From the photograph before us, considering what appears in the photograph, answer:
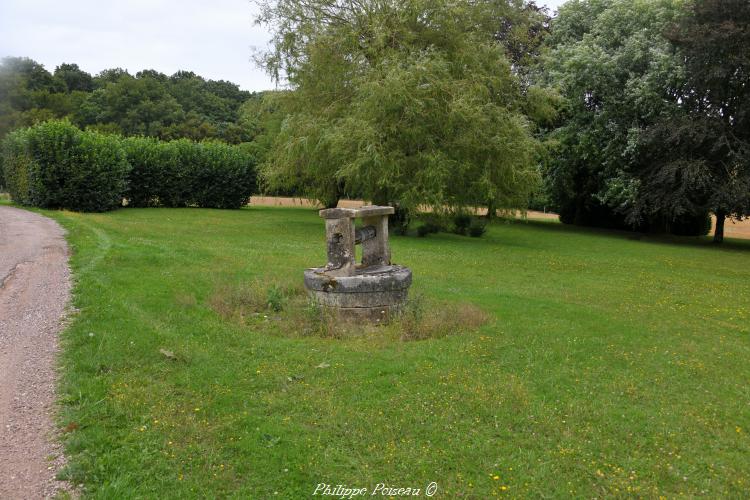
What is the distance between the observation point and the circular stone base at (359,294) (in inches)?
346

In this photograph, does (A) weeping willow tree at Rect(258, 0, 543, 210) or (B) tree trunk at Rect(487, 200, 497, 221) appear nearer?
(A) weeping willow tree at Rect(258, 0, 543, 210)

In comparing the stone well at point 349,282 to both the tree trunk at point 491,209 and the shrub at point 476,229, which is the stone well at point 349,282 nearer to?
the tree trunk at point 491,209

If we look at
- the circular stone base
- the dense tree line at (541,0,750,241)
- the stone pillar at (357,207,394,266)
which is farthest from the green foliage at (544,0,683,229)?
the circular stone base

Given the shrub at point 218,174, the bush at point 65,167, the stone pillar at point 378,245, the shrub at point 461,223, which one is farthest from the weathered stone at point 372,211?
the shrub at point 218,174

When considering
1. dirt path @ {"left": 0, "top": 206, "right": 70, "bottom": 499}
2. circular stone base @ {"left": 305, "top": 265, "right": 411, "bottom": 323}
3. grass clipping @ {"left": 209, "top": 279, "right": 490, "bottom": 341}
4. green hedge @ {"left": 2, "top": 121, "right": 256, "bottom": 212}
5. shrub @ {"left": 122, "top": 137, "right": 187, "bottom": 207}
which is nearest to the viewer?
dirt path @ {"left": 0, "top": 206, "right": 70, "bottom": 499}

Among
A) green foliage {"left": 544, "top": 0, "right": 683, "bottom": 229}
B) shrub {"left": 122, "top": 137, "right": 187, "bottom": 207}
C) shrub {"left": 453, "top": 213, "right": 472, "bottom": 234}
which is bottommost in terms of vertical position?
shrub {"left": 453, "top": 213, "right": 472, "bottom": 234}

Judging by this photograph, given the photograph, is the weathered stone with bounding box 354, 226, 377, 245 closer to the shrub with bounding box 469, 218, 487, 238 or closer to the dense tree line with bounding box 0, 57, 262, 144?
the shrub with bounding box 469, 218, 487, 238

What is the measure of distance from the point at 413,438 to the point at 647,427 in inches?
89.2

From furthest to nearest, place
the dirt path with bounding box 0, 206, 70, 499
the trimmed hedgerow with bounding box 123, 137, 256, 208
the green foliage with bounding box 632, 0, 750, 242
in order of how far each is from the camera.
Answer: the trimmed hedgerow with bounding box 123, 137, 256, 208, the green foliage with bounding box 632, 0, 750, 242, the dirt path with bounding box 0, 206, 70, 499

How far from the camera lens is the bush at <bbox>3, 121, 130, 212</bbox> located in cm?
2591

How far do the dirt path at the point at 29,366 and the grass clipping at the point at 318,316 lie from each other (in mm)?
2538

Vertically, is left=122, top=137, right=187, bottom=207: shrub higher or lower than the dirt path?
higher

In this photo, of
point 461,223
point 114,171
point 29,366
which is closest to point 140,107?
point 114,171

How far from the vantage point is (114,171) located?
93.6 feet
